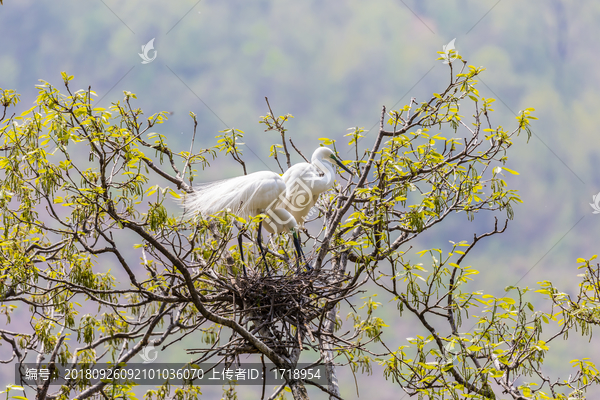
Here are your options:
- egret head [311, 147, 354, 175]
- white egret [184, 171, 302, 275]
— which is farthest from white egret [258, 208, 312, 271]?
egret head [311, 147, 354, 175]

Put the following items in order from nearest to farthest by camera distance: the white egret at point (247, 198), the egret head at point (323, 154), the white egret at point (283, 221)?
the white egret at point (247, 198) → the white egret at point (283, 221) → the egret head at point (323, 154)

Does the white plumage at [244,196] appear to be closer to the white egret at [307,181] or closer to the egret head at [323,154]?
the white egret at [307,181]

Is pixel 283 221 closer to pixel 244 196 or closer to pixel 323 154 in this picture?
pixel 244 196

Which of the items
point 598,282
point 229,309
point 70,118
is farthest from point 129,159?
point 598,282

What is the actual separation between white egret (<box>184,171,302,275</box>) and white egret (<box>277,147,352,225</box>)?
0.17 metres

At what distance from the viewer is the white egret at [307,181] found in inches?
189

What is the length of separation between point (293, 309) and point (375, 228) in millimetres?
888

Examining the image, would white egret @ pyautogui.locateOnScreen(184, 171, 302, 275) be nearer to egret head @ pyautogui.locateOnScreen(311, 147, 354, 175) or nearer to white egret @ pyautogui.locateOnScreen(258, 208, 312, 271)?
white egret @ pyautogui.locateOnScreen(258, 208, 312, 271)

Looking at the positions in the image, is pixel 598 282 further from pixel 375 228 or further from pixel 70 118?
pixel 70 118

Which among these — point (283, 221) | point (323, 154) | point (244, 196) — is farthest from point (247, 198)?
point (323, 154)

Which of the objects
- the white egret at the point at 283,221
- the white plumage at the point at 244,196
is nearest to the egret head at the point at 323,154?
the white plumage at the point at 244,196

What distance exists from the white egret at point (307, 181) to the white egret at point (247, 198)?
167mm

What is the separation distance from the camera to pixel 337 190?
17.4ft

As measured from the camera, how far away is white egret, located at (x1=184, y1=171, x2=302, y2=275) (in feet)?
14.8
